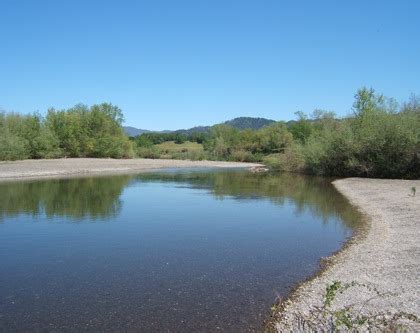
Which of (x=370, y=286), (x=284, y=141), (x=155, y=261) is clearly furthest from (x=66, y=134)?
(x=370, y=286)

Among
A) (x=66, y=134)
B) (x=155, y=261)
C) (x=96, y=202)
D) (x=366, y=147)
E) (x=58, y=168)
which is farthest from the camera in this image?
(x=66, y=134)

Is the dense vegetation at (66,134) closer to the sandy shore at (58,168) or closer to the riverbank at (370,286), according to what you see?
the sandy shore at (58,168)

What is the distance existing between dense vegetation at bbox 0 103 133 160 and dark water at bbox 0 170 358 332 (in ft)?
161

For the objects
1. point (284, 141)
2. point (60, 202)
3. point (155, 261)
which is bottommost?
point (155, 261)

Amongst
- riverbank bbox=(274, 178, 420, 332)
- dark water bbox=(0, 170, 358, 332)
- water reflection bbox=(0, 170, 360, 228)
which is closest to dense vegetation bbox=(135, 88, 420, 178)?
water reflection bbox=(0, 170, 360, 228)

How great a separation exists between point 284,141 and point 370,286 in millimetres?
103726

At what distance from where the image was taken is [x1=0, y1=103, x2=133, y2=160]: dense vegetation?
73000 millimetres

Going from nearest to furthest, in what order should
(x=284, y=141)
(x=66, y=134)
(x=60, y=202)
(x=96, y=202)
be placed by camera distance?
(x=60, y=202), (x=96, y=202), (x=66, y=134), (x=284, y=141)

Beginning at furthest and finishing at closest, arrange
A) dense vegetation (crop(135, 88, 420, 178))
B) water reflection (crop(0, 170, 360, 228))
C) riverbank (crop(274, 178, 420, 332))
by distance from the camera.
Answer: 1. dense vegetation (crop(135, 88, 420, 178))
2. water reflection (crop(0, 170, 360, 228))
3. riverbank (crop(274, 178, 420, 332))

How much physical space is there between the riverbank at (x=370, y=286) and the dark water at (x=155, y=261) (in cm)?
82

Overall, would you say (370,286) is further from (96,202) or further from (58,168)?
(58,168)

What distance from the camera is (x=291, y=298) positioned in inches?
414

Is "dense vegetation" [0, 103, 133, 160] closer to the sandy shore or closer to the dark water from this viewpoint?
the sandy shore

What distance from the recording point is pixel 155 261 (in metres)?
14.4
